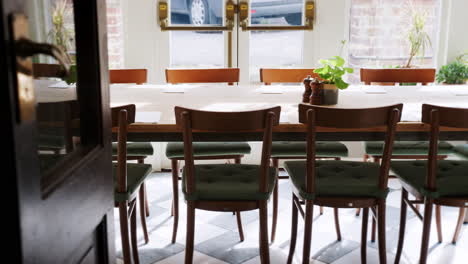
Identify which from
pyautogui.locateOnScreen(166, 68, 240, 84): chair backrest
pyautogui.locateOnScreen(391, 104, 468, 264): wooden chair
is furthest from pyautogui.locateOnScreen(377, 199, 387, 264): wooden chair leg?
pyautogui.locateOnScreen(166, 68, 240, 84): chair backrest

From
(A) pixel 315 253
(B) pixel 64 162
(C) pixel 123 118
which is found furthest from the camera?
(A) pixel 315 253

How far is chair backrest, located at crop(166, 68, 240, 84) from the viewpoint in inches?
137

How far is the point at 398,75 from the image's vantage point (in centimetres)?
347

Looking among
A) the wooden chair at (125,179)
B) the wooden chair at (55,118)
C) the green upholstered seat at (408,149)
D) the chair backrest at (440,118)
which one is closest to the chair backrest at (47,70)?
the wooden chair at (55,118)

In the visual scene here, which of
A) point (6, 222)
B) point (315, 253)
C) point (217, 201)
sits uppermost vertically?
point (6, 222)

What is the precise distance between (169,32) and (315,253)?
2.34 meters

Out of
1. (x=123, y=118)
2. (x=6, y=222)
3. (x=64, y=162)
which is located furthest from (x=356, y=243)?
(x=6, y=222)

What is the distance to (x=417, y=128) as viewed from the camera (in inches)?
83.6

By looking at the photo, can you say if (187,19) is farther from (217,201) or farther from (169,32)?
(217,201)

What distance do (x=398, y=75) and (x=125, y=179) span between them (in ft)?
7.16

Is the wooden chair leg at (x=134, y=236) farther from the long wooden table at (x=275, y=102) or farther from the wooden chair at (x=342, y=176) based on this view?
the wooden chair at (x=342, y=176)

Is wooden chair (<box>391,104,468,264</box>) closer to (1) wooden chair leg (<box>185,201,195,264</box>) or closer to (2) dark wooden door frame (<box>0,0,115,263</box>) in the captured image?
(1) wooden chair leg (<box>185,201,195,264</box>)

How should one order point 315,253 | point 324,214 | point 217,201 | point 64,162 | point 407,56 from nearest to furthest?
1. point 64,162
2. point 217,201
3. point 315,253
4. point 324,214
5. point 407,56

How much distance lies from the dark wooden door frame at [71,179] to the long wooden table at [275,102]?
966 millimetres
